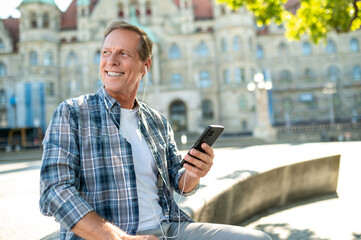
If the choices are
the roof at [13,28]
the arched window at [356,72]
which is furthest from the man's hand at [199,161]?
the roof at [13,28]

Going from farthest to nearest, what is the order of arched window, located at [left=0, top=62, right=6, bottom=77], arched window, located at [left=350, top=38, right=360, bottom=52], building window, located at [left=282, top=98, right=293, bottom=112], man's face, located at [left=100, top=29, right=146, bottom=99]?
arched window, located at [left=0, top=62, right=6, bottom=77] < arched window, located at [left=350, top=38, right=360, bottom=52] < building window, located at [left=282, top=98, right=293, bottom=112] < man's face, located at [left=100, top=29, right=146, bottom=99]

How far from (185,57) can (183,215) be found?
1443 inches

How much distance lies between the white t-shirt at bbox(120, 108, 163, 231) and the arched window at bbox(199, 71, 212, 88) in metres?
36.0

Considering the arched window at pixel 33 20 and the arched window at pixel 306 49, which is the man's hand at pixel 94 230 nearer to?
the arched window at pixel 33 20

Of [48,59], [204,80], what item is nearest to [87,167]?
[204,80]

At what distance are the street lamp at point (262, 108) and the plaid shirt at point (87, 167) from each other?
22.6 metres

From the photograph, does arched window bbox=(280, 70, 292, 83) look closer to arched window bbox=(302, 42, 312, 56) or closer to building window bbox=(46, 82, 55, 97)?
arched window bbox=(302, 42, 312, 56)

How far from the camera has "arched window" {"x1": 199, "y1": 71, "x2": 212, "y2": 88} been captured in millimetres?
37703

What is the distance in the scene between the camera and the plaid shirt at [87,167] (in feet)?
5.00

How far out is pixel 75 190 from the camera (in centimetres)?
155

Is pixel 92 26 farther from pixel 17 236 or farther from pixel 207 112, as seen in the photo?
pixel 17 236

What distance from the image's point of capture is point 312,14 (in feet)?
28.9

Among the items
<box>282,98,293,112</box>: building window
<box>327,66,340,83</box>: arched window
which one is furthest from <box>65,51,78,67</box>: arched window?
<box>327,66,340,83</box>: arched window

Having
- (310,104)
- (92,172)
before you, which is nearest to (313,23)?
(92,172)
